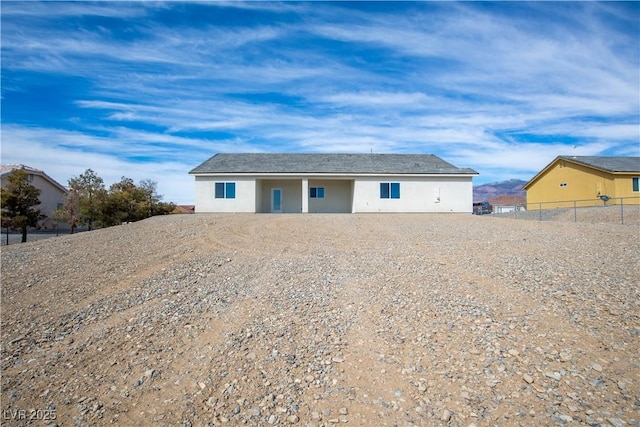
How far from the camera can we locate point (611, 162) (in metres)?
27.8

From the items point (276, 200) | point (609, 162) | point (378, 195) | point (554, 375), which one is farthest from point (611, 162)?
point (554, 375)

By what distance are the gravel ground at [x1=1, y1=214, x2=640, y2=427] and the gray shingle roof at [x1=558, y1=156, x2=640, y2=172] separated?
888 inches

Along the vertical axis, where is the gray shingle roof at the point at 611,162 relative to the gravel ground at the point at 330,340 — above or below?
above

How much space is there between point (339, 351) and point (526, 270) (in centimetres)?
470

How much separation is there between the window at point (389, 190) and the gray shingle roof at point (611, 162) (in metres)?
16.4

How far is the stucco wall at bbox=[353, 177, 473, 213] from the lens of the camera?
21.6 meters

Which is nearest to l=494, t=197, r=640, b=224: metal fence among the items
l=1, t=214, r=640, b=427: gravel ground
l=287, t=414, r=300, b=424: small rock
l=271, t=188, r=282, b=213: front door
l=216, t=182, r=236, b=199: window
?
l=1, t=214, r=640, b=427: gravel ground

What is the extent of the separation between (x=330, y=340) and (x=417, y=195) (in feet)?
59.5

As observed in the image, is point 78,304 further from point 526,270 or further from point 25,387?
point 526,270

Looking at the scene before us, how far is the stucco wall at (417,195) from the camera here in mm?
21562

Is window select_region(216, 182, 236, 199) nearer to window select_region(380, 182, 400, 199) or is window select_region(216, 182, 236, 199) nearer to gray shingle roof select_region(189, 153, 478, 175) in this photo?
gray shingle roof select_region(189, 153, 478, 175)

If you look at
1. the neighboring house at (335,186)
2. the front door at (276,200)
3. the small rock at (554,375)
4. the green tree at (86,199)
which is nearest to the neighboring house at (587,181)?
the neighboring house at (335,186)

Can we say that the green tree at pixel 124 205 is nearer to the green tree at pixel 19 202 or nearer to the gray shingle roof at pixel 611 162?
the green tree at pixel 19 202

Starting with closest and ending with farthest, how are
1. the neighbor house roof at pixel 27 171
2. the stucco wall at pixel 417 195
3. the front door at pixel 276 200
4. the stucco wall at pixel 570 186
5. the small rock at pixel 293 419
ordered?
1. the small rock at pixel 293 419
2. the stucco wall at pixel 417 195
3. the front door at pixel 276 200
4. the stucco wall at pixel 570 186
5. the neighbor house roof at pixel 27 171
